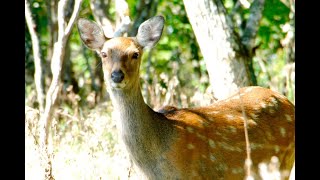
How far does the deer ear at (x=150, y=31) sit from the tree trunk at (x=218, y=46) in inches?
59.8

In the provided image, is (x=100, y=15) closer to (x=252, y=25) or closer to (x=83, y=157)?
(x=252, y=25)

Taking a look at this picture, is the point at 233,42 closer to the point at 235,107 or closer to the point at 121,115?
the point at 235,107

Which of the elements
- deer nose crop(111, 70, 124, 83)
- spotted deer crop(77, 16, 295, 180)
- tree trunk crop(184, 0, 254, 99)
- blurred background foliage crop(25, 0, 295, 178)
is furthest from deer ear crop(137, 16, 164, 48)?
blurred background foliage crop(25, 0, 295, 178)

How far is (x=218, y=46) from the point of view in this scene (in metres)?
8.23

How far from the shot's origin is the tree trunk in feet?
27.0

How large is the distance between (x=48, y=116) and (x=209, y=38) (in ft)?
6.45

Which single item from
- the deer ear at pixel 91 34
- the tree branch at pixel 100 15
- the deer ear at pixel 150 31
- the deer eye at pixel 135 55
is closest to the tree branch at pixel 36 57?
the tree branch at pixel 100 15

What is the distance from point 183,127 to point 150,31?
94 cm

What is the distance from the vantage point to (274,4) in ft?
41.5

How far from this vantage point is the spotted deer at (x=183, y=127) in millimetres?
6168

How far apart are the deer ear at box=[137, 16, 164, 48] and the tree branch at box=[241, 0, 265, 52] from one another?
2148 millimetres
